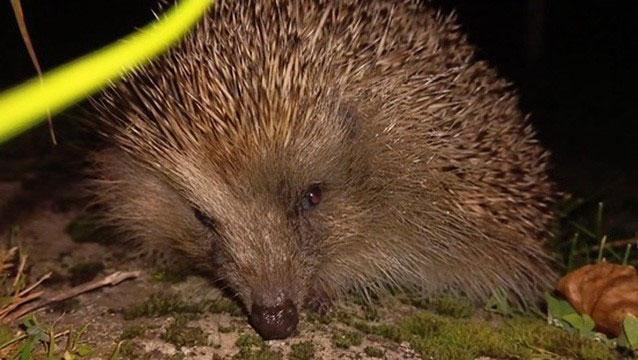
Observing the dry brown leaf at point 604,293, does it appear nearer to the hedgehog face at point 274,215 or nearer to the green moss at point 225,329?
the hedgehog face at point 274,215

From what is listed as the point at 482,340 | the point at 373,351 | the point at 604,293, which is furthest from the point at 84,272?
the point at 604,293

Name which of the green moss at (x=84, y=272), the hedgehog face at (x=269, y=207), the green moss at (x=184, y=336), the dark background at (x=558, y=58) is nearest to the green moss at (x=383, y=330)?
the hedgehog face at (x=269, y=207)

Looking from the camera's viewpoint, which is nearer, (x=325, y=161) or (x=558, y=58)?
(x=325, y=161)

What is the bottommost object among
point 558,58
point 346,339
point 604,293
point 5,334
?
point 604,293

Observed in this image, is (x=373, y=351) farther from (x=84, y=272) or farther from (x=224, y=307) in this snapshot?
(x=84, y=272)

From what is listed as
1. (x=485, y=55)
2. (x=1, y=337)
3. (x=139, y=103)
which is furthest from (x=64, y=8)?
(x=1, y=337)

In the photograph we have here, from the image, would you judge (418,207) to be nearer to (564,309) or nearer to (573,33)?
(564,309)
